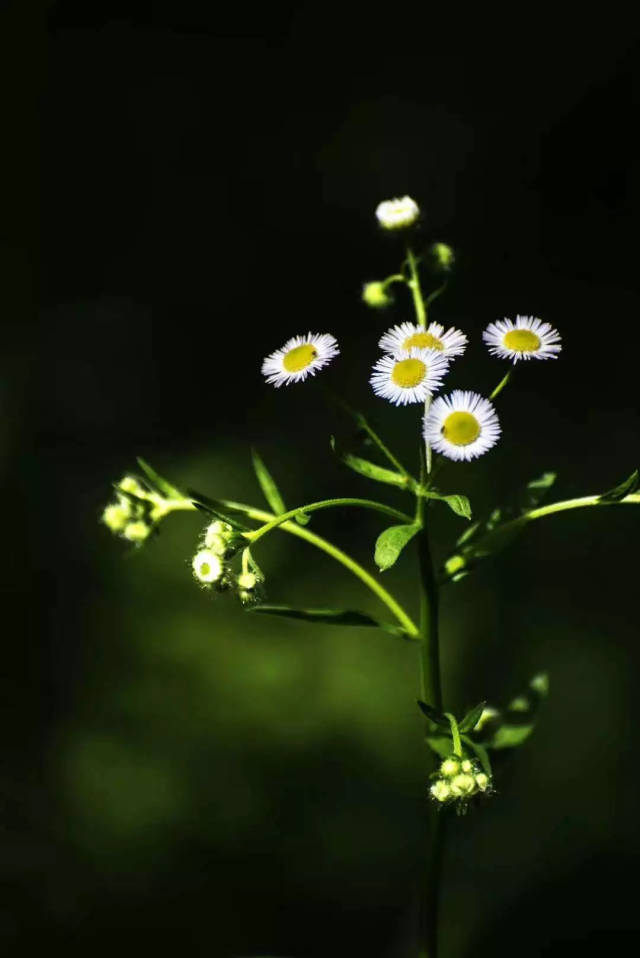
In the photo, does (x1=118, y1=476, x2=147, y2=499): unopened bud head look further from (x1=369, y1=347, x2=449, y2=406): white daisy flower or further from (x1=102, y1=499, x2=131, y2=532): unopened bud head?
(x1=369, y1=347, x2=449, y2=406): white daisy flower

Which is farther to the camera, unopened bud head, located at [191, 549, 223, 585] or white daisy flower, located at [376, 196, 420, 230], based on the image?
white daisy flower, located at [376, 196, 420, 230]

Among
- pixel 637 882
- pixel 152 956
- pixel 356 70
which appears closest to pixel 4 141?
pixel 356 70

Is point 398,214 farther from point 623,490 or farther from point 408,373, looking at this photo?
point 623,490

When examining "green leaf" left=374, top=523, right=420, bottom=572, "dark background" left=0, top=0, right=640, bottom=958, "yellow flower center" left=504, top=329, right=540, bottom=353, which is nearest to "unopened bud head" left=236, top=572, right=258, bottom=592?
"green leaf" left=374, top=523, right=420, bottom=572

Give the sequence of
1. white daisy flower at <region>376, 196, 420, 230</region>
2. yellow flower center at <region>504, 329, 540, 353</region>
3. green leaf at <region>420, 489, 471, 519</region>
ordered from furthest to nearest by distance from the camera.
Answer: white daisy flower at <region>376, 196, 420, 230</region>, yellow flower center at <region>504, 329, 540, 353</region>, green leaf at <region>420, 489, 471, 519</region>

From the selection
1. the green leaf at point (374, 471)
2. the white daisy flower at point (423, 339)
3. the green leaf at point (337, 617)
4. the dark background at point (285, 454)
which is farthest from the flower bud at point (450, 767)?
the dark background at point (285, 454)

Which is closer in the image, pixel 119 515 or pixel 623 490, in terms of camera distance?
pixel 623 490

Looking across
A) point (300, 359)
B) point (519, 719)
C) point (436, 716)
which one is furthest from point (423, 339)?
point (519, 719)
